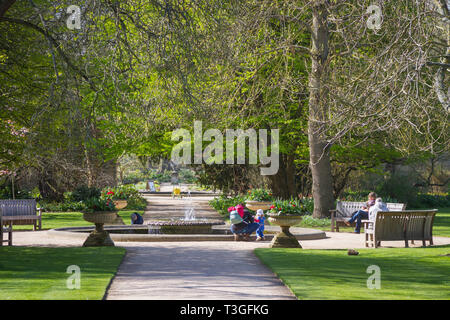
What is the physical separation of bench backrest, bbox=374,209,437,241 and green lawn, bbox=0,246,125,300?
636cm

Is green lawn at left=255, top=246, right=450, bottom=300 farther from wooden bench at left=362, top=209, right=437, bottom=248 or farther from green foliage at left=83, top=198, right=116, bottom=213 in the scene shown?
green foliage at left=83, top=198, right=116, bottom=213

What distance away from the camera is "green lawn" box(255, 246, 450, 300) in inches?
350

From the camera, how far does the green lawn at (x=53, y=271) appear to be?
853 cm

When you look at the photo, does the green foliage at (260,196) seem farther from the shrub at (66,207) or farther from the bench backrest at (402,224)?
the bench backrest at (402,224)

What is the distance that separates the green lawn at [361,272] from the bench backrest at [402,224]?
763mm

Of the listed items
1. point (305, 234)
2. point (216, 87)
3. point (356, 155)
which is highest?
point (216, 87)

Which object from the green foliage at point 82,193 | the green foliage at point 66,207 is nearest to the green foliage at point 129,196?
the green foliage at point 82,193

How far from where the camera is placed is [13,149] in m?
16.3

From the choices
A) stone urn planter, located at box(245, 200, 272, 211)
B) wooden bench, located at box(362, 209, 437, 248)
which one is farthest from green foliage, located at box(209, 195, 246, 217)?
wooden bench, located at box(362, 209, 437, 248)

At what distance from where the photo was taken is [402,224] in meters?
16.0

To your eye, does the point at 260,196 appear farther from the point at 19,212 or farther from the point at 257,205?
the point at 19,212
